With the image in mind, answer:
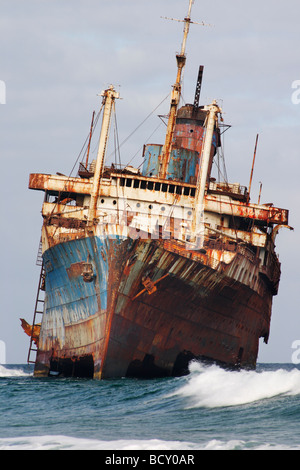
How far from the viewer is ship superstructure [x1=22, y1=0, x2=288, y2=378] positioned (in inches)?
1235

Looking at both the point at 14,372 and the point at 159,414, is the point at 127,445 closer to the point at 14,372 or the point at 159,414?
the point at 159,414

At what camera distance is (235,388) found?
2511 cm

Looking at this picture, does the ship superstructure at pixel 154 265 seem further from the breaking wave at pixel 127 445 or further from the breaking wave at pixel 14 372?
the breaking wave at pixel 14 372

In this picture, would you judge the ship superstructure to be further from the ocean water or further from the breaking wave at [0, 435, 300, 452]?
the breaking wave at [0, 435, 300, 452]

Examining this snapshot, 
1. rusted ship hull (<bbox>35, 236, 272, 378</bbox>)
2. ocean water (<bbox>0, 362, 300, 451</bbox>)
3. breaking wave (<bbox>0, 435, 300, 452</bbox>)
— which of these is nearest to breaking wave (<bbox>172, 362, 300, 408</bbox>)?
ocean water (<bbox>0, 362, 300, 451</bbox>)

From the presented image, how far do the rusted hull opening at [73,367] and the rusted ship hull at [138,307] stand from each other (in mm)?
40

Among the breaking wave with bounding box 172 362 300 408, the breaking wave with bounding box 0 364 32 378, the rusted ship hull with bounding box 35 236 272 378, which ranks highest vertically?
the rusted ship hull with bounding box 35 236 272 378

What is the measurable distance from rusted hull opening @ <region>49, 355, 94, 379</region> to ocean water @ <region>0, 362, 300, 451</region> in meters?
0.70

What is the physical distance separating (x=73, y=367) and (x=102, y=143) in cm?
928

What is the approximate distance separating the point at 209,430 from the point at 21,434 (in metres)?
4.40

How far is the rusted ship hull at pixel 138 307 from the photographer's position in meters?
31.2

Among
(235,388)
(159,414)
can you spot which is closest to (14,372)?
(235,388)

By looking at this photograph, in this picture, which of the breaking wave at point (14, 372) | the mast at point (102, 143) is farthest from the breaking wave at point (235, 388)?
the breaking wave at point (14, 372)

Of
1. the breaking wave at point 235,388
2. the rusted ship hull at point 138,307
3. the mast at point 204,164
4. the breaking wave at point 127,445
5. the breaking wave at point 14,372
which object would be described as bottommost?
the breaking wave at point 14,372
